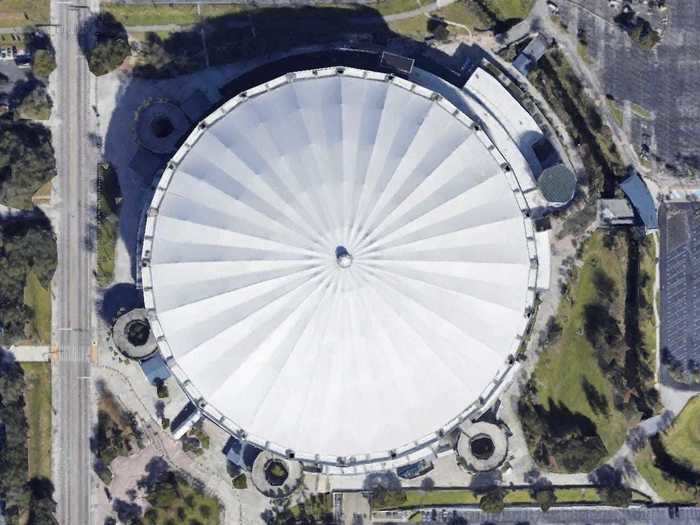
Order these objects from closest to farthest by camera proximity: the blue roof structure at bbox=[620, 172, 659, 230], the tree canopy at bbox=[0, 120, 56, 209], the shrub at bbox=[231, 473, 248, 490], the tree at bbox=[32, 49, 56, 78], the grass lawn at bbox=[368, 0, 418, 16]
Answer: the tree canopy at bbox=[0, 120, 56, 209], the tree at bbox=[32, 49, 56, 78], the shrub at bbox=[231, 473, 248, 490], the blue roof structure at bbox=[620, 172, 659, 230], the grass lawn at bbox=[368, 0, 418, 16]

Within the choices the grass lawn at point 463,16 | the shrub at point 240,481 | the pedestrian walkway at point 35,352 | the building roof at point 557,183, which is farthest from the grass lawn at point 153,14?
the shrub at point 240,481

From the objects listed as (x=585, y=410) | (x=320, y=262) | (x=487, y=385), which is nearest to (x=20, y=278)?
(x=320, y=262)

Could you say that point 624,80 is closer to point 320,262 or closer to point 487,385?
point 487,385

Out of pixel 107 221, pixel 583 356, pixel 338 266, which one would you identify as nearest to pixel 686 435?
pixel 583 356

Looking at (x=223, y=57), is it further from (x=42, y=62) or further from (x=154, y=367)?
(x=154, y=367)

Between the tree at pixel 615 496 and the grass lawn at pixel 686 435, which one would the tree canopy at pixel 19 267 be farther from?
the grass lawn at pixel 686 435

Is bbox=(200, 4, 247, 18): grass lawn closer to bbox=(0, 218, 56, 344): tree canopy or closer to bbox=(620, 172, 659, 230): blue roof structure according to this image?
bbox=(0, 218, 56, 344): tree canopy

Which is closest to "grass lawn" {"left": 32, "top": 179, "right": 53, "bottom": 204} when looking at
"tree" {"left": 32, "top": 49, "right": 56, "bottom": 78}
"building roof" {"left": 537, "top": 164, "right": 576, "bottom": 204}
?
"tree" {"left": 32, "top": 49, "right": 56, "bottom": 78}

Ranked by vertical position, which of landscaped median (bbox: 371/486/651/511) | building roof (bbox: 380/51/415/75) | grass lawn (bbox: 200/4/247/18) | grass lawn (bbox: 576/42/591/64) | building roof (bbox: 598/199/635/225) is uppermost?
grass lawn (bbox: 200/4/247/18)
